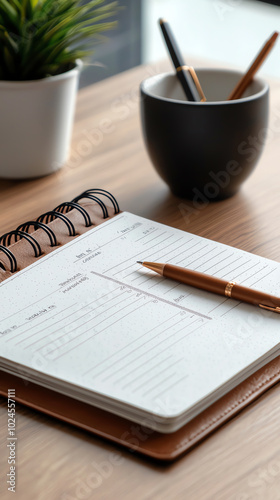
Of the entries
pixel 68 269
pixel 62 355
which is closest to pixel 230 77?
pixel 68 269

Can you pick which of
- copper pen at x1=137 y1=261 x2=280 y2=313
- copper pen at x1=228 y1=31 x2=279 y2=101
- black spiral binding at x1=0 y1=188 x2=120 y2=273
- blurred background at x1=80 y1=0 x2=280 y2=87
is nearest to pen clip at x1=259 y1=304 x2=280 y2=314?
copper pen at x1=137 y1=261 x2=280 y2=313

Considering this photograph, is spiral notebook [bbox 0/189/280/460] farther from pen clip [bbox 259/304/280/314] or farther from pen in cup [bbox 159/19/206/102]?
pen in cup [bbox 159/19/206/102]

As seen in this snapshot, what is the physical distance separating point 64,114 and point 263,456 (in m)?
0.58

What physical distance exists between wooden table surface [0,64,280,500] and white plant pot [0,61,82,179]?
27 mm

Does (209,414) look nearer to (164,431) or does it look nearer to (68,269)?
(164,431)

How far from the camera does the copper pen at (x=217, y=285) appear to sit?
0.65 meters

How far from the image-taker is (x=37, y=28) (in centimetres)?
89

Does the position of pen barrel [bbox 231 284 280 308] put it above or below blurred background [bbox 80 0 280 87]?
above

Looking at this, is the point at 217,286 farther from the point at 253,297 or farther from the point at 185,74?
the point at 185,74

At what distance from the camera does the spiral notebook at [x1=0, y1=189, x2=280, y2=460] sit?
0.55m

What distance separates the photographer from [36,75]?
3.06 feet

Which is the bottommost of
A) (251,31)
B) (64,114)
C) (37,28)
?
(251,31)

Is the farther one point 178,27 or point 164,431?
point 178,27

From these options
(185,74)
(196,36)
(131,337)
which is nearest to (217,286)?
(131,337)
